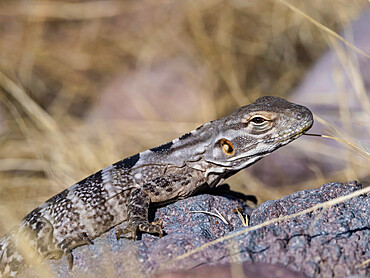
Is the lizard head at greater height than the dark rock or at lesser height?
greater

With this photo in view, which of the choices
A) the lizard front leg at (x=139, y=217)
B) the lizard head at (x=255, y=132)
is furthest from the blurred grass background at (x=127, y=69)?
the lizard front leg at (x=139, y=217)

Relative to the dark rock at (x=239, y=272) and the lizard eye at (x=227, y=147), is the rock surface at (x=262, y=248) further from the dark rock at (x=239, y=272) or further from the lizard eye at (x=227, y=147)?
the lizard eye at (x=227, y=147)

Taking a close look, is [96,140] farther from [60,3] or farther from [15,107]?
[60,3]

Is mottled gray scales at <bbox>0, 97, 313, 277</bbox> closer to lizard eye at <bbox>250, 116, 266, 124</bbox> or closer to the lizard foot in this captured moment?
lizard eye at <bbox>250, 116, 266, 124</bbox>

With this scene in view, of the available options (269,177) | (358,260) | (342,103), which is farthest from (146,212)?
(269,177)

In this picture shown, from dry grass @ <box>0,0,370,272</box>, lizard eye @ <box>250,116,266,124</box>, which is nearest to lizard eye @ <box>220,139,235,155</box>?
lizard eye @ <box>250,116,266,124</box>

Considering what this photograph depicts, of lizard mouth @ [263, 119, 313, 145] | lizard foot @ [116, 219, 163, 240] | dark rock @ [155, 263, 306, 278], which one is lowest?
dark rock @ [155, 263, 306, 278]

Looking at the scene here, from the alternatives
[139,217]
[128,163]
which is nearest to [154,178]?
[128,163]

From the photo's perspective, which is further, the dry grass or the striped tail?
the dry grass
